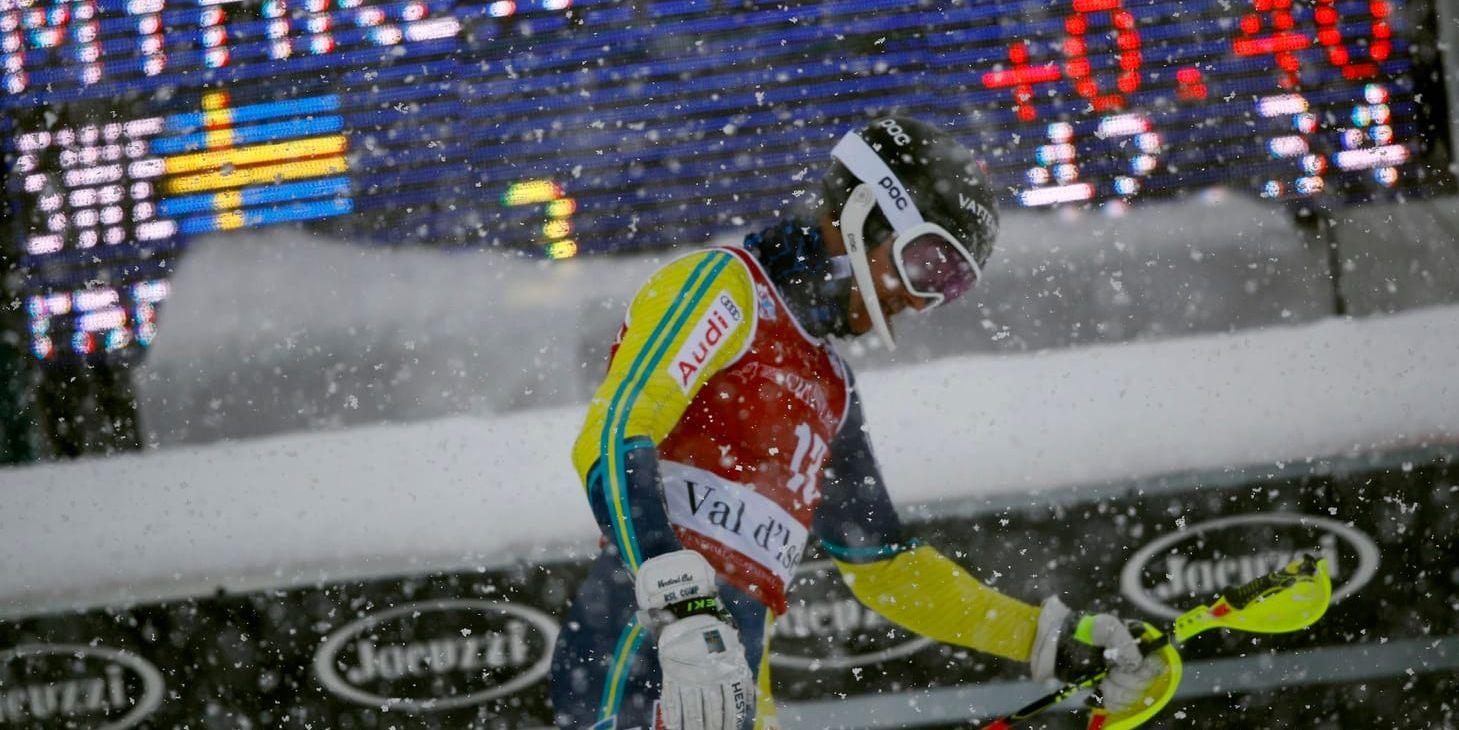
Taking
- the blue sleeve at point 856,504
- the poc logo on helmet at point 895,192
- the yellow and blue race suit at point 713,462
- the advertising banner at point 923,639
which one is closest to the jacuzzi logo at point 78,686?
the advertising banner at point 923,639

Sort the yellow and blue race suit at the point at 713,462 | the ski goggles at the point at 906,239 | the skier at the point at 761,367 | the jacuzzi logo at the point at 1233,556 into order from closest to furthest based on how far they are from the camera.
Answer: the yellow and blue race suit at the point at 713,462 < the skier at the point at 761,367 < the ski goggles at the point at 906,239 < the jacuzzi logo at the point at 1233,556

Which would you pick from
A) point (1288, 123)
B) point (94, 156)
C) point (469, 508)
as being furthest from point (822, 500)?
point (94, 156)

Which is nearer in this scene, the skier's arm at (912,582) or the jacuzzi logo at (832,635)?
the skier's arm at (912,582)

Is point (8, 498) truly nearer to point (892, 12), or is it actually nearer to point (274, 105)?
point (274, 105)

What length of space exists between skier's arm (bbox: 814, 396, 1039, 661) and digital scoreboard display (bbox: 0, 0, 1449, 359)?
119 cm

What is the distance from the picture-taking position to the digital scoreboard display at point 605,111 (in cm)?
321

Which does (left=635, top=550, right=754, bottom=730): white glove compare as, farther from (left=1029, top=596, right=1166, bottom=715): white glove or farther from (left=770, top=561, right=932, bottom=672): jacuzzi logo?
(left=770, top=561, right=932, bottom=672): jacuzzi logo

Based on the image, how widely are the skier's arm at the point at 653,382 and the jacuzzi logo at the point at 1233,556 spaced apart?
5.05ft

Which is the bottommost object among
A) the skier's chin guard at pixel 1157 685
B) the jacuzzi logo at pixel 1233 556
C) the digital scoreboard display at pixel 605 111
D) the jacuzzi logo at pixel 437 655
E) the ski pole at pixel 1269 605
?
the skier's chin guard at pixel 1157 685

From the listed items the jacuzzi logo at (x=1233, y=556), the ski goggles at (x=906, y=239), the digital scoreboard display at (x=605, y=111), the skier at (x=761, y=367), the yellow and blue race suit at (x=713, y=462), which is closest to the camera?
the yellow and blue race suit at (x=713, y=462)

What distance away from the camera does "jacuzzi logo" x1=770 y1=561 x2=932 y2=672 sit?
3.01 m

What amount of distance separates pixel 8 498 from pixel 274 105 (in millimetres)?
1227

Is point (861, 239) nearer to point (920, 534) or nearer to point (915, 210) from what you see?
point (915, 210)

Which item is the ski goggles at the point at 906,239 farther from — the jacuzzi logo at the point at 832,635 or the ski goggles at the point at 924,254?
the jacuzzi logo at the point at 832,635
